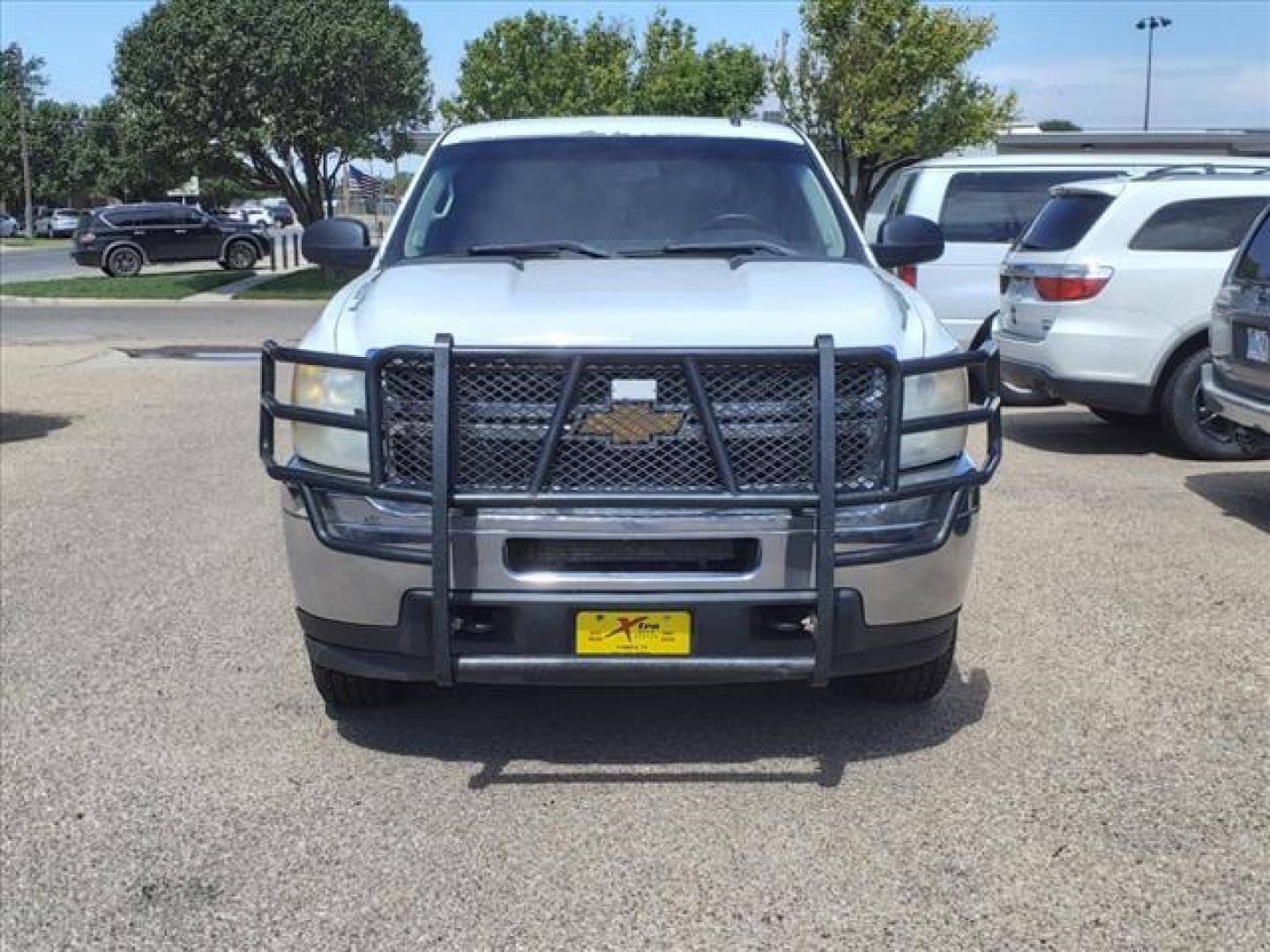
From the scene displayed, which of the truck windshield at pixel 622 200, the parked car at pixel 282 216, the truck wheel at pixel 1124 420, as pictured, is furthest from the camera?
the parked car at pixel 282 216

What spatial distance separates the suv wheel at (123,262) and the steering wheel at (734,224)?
2980 cm

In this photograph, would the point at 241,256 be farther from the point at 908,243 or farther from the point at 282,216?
the point at 282,216

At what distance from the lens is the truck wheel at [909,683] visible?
14.6ft

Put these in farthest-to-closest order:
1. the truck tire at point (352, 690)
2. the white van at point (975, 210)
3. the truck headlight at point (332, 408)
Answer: the white van at point (975, 210) < the truck tire at point (352, 690) < the truck headlight at point (332, 408)

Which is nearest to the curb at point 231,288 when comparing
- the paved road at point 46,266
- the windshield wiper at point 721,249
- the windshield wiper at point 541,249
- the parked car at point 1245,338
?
the paved road at point 46,266

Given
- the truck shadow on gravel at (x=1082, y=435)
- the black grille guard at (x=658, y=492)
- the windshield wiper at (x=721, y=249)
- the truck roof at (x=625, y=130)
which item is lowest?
the truck shadow on gravel at (x=1082, y=435)

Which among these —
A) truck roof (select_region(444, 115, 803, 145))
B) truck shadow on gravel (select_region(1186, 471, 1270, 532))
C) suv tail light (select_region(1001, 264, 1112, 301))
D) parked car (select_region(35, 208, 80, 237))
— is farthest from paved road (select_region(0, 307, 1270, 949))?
parked car (select_region(35, 208, 80, 237))

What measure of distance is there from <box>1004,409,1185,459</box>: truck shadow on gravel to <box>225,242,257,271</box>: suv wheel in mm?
26051

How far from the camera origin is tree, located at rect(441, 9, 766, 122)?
37438 millimetres

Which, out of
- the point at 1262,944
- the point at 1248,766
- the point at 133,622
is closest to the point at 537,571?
the point at 1262,944

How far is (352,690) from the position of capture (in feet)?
14.7

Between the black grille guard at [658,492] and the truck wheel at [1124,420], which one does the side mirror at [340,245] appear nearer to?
the black grille guard at [658,492]

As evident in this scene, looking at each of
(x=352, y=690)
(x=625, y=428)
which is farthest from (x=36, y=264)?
(x=625, y=428)

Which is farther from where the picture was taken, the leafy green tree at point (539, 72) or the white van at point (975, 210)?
the leafy green tree at point (539, 72)
